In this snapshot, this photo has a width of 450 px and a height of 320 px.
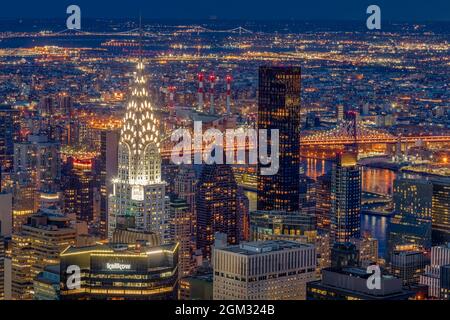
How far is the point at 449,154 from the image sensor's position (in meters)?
28.1

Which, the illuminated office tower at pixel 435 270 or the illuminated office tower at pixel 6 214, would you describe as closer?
the illuminated office tower at pixel 435 270

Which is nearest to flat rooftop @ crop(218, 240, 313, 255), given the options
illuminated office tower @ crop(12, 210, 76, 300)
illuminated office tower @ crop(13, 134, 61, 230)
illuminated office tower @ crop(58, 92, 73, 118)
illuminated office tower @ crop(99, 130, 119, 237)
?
illuminated office tower @ crop(12, 210, 76, 300)

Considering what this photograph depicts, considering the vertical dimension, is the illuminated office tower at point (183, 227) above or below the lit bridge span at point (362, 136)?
below

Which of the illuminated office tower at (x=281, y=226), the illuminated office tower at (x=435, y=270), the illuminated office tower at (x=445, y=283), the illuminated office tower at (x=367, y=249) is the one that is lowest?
the illuminated office tower at (x=367, y=249)

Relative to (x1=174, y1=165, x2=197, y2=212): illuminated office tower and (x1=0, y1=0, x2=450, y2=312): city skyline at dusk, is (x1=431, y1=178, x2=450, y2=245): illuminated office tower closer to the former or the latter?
(x1=0, y1=0, x2=450, y2=312): city skyline at dusk

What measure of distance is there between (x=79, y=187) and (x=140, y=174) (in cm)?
742

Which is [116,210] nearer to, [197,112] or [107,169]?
[107,169]

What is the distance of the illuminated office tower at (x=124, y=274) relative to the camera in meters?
8.93

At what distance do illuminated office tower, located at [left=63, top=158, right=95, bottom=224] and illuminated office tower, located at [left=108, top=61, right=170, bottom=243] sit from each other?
3.88 metres

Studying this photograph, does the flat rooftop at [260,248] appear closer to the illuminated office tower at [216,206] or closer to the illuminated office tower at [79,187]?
the illuminated office tower at [216,206]

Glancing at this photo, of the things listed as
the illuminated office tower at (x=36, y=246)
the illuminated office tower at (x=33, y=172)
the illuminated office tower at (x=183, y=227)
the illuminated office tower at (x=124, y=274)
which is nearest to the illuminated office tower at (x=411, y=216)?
the illuminated office tower at (x=183, y=227)

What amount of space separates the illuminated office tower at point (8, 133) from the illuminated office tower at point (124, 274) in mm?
12650

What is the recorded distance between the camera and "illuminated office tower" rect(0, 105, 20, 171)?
23142mm
